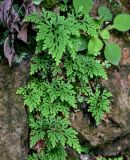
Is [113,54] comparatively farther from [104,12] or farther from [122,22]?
[104,12]

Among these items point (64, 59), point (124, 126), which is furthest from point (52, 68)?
point (124, 126)

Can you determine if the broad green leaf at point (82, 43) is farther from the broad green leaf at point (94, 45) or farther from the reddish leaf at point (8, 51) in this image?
the reddish leaf at point (8, 51)

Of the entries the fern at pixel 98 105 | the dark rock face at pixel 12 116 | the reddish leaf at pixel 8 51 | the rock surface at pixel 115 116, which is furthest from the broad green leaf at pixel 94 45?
the reddish leaf at pixel 8 51

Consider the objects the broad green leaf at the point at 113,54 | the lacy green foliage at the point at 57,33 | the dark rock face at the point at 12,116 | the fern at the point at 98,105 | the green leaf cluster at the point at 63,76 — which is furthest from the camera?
the broad green leaf at the point at 113,54

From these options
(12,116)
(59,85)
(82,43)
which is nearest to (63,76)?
(59,85)

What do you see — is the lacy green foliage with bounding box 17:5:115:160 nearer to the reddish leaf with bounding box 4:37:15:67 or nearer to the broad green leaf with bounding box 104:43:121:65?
the broad green leaf with bounding box 104:43:121:65

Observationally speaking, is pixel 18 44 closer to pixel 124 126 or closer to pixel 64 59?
pixel 64 59
